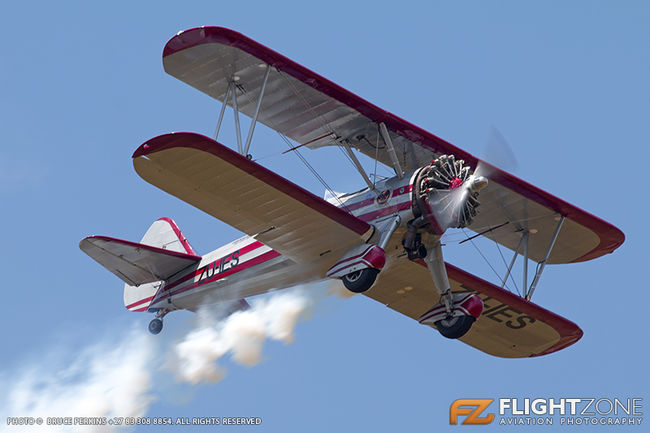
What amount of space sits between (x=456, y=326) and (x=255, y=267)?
358cm

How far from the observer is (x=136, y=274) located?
891 inches

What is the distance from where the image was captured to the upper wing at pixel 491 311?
848 inches

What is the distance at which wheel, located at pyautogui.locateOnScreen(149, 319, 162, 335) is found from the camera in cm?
2270

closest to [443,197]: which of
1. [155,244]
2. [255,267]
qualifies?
[255,267]

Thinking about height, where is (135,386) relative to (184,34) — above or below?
below

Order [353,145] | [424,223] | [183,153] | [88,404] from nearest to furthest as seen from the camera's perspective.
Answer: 1. [183,153]
2. [424,223]
3. [353,145]
4. [88,404]

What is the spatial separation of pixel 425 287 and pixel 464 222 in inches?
105

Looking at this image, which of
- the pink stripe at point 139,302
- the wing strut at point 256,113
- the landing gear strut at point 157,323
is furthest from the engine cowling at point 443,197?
the pink stripe at point 139,302

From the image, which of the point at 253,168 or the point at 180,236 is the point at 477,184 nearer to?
the point at 253,168

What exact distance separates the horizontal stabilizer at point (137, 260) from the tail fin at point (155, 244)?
48 cm

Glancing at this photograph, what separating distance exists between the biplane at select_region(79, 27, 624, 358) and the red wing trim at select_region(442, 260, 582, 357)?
0.08ft

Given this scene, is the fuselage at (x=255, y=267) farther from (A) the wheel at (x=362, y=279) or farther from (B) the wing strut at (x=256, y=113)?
(B) the wing strut at (x=256, y=113)

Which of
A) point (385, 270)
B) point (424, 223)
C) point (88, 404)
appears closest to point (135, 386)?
point (88, 404)

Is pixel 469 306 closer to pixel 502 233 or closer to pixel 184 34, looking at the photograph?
pixel 502 233
